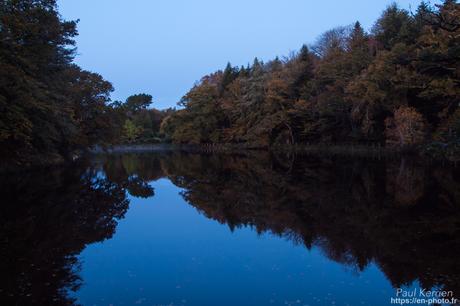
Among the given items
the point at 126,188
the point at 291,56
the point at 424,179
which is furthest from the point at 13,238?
the point at 291,56

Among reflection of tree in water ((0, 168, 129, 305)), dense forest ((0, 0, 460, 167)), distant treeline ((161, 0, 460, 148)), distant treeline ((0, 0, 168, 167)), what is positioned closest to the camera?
reflection of tree in water ((0, 168, 129, 305))

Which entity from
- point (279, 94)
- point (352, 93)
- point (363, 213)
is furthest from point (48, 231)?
point (279, 94)

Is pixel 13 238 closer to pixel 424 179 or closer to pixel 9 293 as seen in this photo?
pixel 9 293

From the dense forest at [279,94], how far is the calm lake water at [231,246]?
24.3ft

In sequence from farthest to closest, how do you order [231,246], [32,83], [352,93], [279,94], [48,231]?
[279,94] → [352,93] → [32,83] → [48,231] → [231,246]

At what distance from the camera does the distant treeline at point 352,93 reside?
Result: 30.0 meters

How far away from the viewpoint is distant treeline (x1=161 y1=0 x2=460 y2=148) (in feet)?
98.5

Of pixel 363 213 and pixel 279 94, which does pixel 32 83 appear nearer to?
pixel 363 213

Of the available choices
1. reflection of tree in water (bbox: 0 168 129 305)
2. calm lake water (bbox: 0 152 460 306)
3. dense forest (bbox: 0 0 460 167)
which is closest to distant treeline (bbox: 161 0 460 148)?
dense forest (bbox: 0 0 460 167)

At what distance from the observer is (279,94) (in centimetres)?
5600

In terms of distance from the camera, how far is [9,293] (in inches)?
254

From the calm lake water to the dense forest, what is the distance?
7.42 metres

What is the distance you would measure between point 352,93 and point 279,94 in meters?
15.6

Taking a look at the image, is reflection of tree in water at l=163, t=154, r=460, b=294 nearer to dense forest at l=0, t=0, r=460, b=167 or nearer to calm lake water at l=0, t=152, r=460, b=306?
calm lake water at l=0, t=152, r=460, b=306
